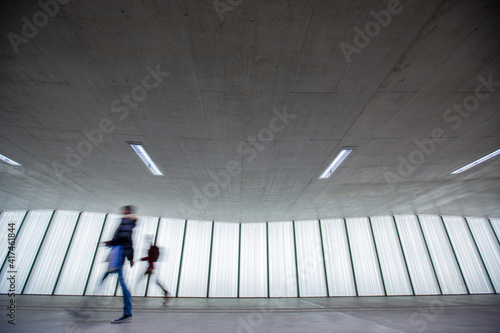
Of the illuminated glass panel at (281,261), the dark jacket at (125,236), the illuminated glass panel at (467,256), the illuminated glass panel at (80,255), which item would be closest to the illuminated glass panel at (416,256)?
the illuminated glass panel at (467,256)

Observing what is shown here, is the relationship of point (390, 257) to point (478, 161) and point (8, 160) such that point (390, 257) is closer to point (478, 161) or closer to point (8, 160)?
point (478, 161)

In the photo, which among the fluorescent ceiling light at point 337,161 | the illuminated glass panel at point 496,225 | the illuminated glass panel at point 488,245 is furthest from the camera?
the illuminated glass panel at point 496,225

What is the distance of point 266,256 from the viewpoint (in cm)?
988

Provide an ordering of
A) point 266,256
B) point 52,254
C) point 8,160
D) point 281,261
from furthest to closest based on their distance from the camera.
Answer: point 266,256, point 281,261, point 52,254, point 8,160

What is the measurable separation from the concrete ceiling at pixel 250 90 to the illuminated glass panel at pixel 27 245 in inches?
184

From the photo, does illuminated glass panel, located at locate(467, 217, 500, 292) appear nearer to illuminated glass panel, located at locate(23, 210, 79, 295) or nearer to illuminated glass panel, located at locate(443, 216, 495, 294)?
illuminated glass panel, located at locate(443, 216, 495, 294)

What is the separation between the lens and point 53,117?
3756mm

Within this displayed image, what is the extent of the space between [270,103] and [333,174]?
11.1ft

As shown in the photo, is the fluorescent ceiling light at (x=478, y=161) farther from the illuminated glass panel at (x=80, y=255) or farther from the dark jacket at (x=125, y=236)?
the illuminated glass panel at (x=80, y=255)

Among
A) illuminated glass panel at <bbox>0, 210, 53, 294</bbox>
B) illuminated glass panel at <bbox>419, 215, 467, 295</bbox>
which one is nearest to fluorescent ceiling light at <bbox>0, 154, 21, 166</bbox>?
illuminated glass panel at <bbox>0, 210, 53, 294</bbox>

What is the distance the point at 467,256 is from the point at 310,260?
7.22 metres

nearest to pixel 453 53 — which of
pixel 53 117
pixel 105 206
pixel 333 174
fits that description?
pixel 333 174

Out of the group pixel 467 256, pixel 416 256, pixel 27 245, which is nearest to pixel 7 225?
pixel 27 245

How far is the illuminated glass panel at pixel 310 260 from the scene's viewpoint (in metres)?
9.13
